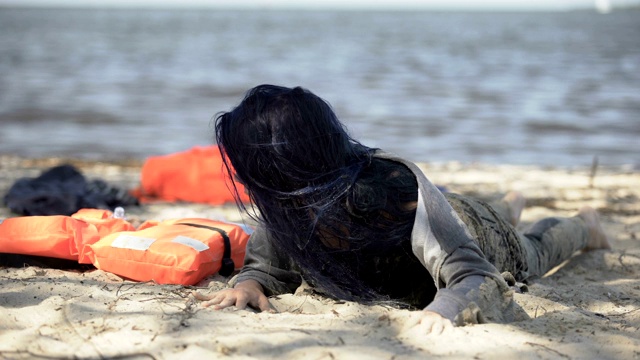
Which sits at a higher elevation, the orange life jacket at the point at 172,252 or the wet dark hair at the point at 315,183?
the wet dark hair at the point at 315,183

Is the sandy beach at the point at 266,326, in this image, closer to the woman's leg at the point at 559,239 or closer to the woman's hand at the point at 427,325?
the woman's hand at the point at 427,325

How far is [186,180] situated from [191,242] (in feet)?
7.45

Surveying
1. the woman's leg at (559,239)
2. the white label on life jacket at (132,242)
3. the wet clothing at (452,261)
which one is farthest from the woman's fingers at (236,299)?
the woman's leg at (559,239)

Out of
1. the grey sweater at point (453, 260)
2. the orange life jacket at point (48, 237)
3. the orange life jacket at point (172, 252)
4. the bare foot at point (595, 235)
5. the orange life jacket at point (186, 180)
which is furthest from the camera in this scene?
the orange life jacket at point (186, 180)

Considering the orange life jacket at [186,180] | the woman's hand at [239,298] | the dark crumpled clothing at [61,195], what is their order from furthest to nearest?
1. the orange life jacket at [186,180]
2. the dark crumpled clothing at [61,195]
3. the woman's hand at [239,298]

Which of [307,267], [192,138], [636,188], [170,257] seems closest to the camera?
[307,267]

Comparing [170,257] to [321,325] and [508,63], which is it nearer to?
[321,325]

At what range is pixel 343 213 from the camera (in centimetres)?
265

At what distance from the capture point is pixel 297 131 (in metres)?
2.58

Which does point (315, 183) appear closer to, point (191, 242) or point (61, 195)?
point (191, 242)

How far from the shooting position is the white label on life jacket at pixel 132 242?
348 centimetres

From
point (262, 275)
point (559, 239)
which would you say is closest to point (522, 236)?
point (559, 239)

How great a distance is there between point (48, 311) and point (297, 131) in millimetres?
1052

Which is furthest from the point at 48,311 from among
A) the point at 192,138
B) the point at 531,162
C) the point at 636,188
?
the point at 192,138
